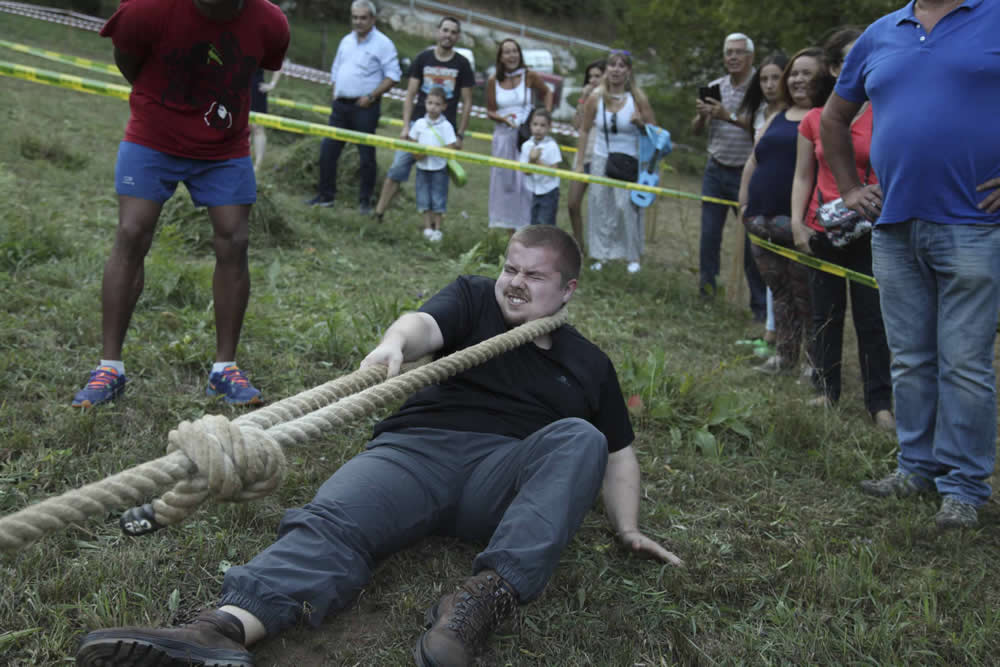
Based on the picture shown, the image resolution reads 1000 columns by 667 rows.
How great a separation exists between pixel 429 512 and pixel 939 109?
2.22m

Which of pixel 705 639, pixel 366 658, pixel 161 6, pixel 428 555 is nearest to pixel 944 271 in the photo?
pixel 705 639

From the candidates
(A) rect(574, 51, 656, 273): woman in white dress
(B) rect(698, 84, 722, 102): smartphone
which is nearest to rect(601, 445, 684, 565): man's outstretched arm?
(A) rect(574, 51, 656, 273): woman in white dress

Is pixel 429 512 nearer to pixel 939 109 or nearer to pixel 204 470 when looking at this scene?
pixel 204 470

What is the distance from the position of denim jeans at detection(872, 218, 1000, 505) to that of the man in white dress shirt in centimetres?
574

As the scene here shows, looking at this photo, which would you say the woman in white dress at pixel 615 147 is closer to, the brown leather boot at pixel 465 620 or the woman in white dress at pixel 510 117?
the woman in white dress at pixel 510 117

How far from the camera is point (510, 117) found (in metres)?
7.97

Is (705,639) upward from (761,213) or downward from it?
downward

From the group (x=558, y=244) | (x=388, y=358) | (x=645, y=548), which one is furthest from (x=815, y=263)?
(x=388, y=358)

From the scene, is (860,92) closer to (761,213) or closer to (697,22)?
(761,213)

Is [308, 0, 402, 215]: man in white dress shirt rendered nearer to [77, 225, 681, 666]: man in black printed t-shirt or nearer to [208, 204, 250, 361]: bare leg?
[208, 204, 250, 361]: bare leg

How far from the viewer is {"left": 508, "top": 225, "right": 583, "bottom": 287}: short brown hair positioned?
271 centimetres

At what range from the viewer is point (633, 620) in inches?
87.7

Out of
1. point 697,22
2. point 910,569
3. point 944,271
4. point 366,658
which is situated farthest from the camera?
point 697,22

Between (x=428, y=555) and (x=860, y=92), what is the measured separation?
2.42 m
